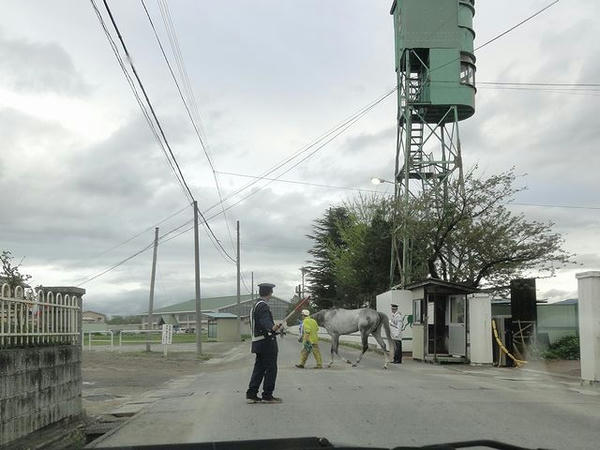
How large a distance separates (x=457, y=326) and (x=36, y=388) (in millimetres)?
16271

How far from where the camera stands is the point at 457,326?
73.4ft

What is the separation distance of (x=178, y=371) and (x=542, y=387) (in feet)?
40.3

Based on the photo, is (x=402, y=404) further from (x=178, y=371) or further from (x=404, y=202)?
(x=404, y=202)

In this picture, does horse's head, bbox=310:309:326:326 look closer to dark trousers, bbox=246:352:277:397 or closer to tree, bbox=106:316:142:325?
dark trousers, bbox=246:352:277:397

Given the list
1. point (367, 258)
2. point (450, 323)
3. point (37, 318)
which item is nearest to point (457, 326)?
point (450, 323)

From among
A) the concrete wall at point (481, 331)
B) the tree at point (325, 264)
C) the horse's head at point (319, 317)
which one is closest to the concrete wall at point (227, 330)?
the tree at point (325, 264)

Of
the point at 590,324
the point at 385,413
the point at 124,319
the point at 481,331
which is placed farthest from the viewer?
the point at 124,319

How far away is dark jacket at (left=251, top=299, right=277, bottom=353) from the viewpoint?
11.2 m

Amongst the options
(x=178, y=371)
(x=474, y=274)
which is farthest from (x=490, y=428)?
(x=474, y=274)

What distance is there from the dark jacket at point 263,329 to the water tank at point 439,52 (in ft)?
79.0

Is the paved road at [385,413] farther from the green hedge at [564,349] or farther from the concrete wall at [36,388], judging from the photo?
the green hedge at [564,349]

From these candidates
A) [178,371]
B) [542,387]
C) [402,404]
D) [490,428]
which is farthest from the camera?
[178,371]

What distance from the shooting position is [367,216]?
177 ft

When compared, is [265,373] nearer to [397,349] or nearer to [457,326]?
[397,349]
